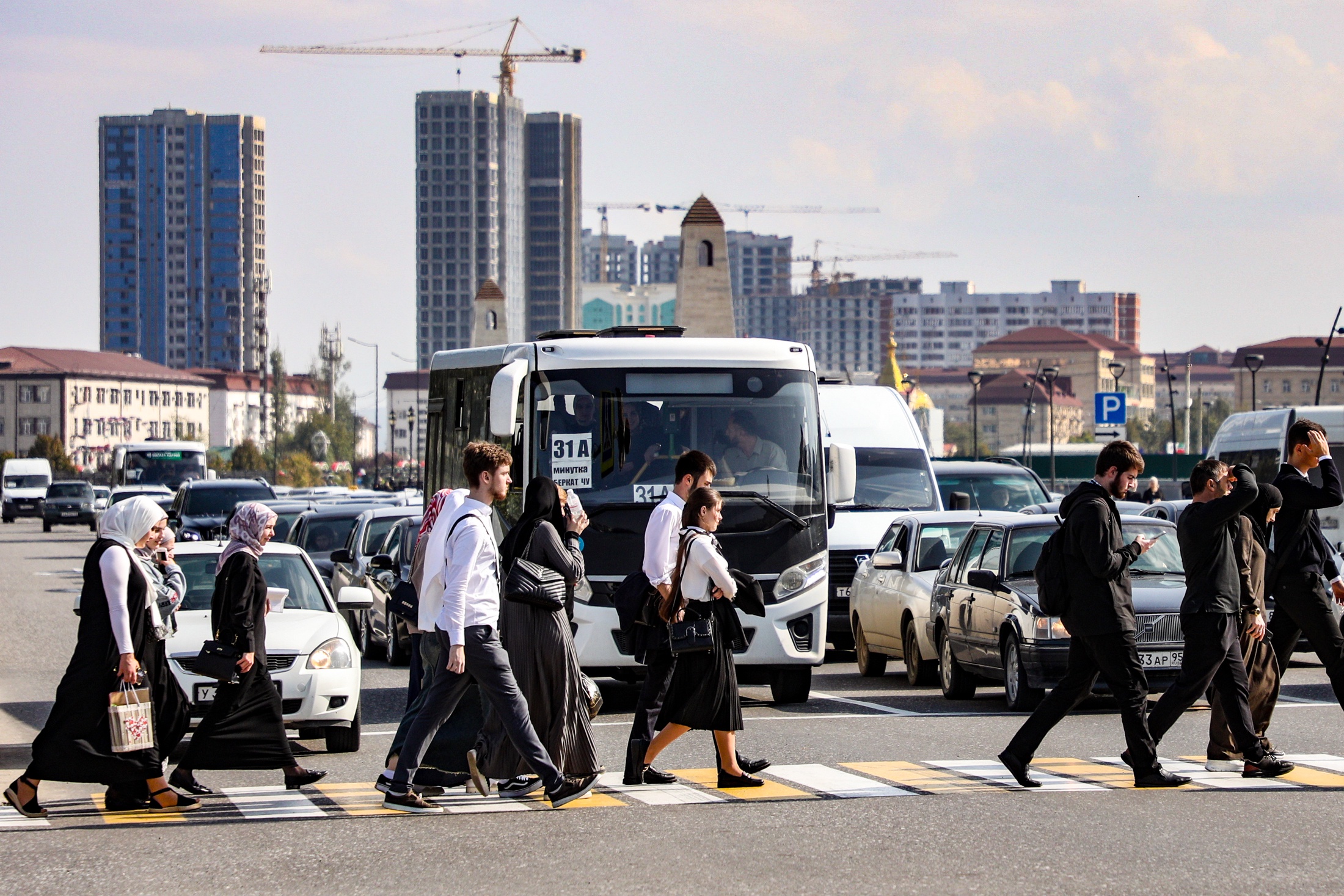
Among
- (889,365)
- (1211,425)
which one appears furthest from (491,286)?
(1211,425)

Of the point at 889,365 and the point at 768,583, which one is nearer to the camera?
the point at 768,583

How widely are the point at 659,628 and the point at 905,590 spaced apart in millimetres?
7770

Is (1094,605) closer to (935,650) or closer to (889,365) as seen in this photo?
(935,650)

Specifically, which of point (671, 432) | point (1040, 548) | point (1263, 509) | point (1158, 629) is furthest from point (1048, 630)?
point (1263, 509)

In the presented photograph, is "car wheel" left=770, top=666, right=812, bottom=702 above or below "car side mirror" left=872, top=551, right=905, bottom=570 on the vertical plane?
below

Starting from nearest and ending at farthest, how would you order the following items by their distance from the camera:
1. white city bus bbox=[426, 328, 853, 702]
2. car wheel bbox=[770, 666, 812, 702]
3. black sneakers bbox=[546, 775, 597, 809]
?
black sneakers bbox=[546, 775, 597, 809]
white city bus bbox=[426, 328, 853, 702]
car wheel bbox=[770, 666, 812, 702]

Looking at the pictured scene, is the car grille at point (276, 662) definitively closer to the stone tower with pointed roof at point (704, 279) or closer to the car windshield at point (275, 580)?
the car windshield at point (275, 580)

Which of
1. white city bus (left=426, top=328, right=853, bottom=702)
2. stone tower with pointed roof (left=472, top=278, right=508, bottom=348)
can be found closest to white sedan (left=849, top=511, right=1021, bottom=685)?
white city bus (left=426, top=328, right=853, bottom=702)

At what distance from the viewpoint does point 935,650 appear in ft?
53.9

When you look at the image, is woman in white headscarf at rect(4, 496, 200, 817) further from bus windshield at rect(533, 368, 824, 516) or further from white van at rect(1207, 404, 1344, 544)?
white van at rect(1207, 404, 1344, 544)

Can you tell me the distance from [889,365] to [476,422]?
131374 millimetres

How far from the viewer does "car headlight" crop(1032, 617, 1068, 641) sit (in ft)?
46.0

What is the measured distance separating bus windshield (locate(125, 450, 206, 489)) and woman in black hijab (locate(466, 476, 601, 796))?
56.5m

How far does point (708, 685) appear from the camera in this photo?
9883 mm
